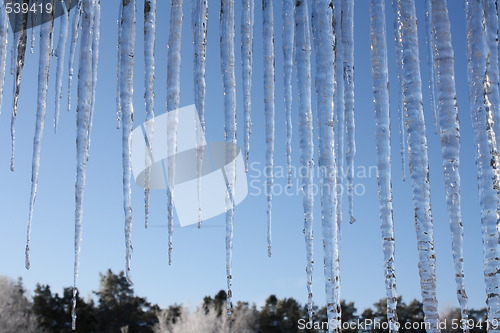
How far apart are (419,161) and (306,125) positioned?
0.52 metres

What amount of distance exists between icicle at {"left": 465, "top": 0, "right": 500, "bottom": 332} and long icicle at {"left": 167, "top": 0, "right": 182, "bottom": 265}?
3.79 feet

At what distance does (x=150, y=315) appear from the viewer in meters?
29.3

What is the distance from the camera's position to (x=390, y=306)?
73.3 inches

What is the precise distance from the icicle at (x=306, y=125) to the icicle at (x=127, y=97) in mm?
694

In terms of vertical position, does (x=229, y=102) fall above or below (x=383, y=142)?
above

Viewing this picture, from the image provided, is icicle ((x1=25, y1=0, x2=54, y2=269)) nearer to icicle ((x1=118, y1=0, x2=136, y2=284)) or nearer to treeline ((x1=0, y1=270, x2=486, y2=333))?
icicle ((x1=118, y1=0, x2=136, y2=284))

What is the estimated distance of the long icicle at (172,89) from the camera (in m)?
2.35

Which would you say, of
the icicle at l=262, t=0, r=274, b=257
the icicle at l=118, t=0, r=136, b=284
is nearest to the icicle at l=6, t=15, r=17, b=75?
the icicle at l=118, t=0, r=136, b=284

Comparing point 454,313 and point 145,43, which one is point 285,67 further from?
point 454,313

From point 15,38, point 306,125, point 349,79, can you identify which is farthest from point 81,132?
point 349,79

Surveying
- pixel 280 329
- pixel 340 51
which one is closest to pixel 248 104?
pixel 340 51

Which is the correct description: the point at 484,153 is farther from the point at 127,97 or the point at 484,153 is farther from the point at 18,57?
the point at 18,57

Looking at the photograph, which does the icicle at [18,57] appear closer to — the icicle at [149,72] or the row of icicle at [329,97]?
the row of icicle at [329,97]

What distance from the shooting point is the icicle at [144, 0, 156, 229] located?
2.46 metres
